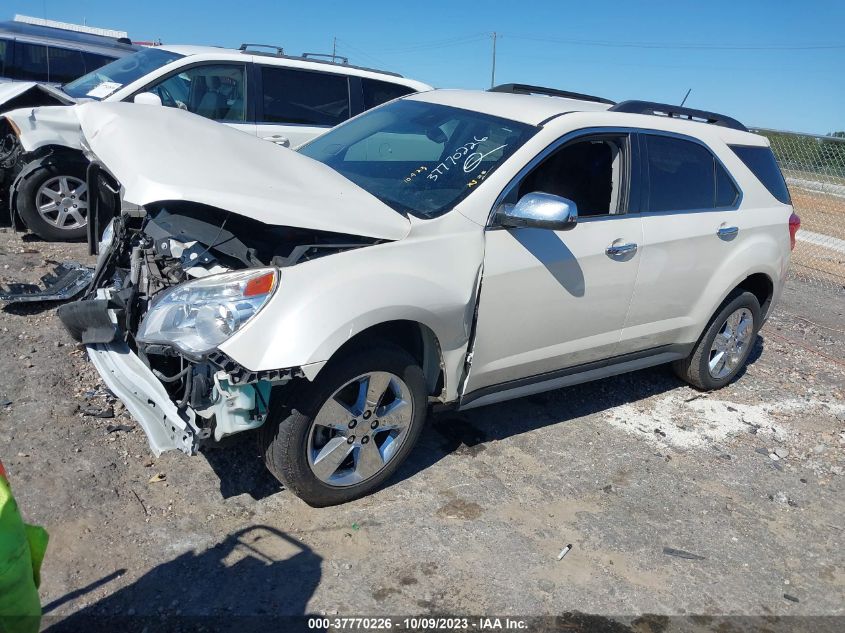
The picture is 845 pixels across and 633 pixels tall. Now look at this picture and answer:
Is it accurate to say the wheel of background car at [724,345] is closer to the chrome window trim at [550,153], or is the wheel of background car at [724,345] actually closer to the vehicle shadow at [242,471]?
the chrome window trim at [550,153]

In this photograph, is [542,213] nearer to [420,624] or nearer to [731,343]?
[420,624]

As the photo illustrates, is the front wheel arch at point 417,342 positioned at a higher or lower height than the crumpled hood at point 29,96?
lower

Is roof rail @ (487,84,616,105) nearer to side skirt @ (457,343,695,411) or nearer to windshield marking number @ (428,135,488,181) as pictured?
windshield marking number @ (428,135,488,181)

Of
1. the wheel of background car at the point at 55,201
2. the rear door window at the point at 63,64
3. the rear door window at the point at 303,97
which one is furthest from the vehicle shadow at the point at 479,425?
the rear door window at the point at 63,64

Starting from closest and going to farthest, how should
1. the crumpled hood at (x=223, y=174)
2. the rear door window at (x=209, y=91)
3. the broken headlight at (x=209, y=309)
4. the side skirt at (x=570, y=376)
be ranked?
the broken headlight at (x=209, y=309) < the crumpled hood at (x=223, y=174) < the side skirt at (x=570, y=376) < the rear door window at (x=209, y=91)

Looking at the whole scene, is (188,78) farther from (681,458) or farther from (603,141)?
(681,458)

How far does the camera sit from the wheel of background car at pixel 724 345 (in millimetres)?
5204

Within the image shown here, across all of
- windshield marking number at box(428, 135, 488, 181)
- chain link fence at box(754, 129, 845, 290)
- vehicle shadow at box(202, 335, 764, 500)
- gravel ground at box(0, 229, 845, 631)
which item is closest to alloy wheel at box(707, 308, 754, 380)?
vehicle shadow at box(202, 335, 764, 500)

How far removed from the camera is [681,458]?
14.8ft

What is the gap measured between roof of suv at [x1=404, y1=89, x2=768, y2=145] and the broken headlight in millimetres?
1882

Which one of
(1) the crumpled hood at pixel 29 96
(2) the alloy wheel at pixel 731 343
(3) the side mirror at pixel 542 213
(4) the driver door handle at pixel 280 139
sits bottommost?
(2) the alloy wheel at pixel 731 343

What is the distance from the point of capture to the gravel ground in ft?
9.68

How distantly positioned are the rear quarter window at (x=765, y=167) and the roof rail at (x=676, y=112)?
21cm

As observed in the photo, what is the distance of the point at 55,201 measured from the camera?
6.72 metres
